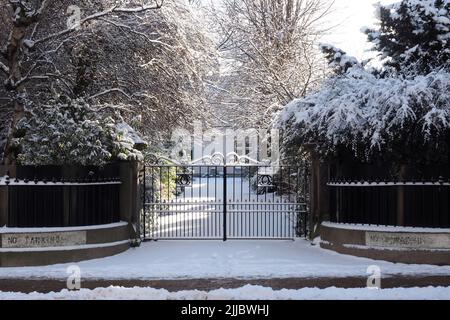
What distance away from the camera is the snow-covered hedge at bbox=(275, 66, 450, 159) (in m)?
9.72

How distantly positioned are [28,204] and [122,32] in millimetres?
5764

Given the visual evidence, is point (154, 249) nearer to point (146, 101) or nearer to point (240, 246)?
point (240, 246)

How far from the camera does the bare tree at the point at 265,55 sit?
1964 centimetres

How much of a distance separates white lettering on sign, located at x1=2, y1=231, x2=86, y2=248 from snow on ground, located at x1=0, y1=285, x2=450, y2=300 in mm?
1501

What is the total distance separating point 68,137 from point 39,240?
2.01 metres

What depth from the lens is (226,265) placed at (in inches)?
387

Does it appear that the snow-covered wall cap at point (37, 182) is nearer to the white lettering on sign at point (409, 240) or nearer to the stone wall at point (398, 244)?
the stone wall at point (398, 244)

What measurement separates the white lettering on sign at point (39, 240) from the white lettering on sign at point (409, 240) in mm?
5635

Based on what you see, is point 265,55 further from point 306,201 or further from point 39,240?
point 39,240

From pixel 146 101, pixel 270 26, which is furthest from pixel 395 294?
pixel 270 26

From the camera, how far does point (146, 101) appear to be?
14758 mm

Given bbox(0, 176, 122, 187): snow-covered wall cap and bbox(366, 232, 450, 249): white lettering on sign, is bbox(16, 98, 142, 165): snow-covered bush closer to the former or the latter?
bbox(0, 176, 122, 187): snow-covered wall cap

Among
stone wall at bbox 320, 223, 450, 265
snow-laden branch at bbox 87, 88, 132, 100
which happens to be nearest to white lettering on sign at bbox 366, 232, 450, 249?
stone wall at bbox 320, 223, 450, 265

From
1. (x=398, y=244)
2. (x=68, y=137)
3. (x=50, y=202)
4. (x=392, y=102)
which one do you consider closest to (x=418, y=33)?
(x=392, y=102)
